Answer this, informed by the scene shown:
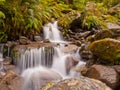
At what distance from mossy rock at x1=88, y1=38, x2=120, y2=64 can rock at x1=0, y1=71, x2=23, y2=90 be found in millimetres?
2568

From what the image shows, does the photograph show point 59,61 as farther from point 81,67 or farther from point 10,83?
point 10,83

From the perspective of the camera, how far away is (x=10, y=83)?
694 centimetres

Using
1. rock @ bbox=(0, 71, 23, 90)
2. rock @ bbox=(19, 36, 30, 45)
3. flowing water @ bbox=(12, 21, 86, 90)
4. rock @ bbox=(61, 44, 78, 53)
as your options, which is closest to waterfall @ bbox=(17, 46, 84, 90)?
flowing water @ bbox=(12, 21, 86, 90)

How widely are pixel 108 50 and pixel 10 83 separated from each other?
3034mm

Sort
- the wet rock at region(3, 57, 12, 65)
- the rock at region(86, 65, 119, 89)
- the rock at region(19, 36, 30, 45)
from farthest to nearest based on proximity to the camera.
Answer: the rock at region(19, 36, 30, 45)
the wet rock at region(3, 57, 12, 65)
the rock at region(86, 65, 119, 89)

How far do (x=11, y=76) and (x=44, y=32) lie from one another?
4794mm

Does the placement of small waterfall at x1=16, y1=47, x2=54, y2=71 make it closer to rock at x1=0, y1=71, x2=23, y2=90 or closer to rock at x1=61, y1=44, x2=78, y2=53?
rock at x1=61, y1=44, x2=78, y2=53

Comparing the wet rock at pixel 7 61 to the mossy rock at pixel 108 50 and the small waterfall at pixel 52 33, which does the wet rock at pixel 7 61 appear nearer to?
the small waterfall at pixel 52 33

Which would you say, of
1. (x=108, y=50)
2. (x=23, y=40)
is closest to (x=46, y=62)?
(x=23, y=40)

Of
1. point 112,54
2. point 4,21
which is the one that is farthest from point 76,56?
point 4,21

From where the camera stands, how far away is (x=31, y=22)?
34.9ft

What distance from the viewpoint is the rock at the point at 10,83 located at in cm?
683

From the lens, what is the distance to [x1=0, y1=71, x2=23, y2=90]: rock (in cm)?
683

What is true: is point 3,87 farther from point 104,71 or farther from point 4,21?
point 4,21
